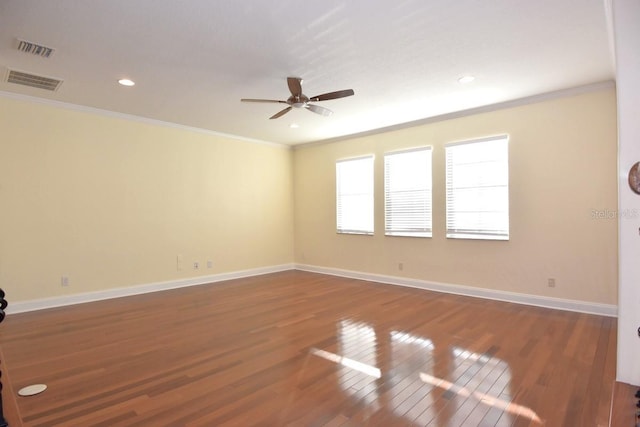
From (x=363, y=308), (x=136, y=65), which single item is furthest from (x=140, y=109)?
(x=363, y=308)

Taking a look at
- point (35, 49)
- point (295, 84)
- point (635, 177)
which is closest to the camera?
point (635, 177)

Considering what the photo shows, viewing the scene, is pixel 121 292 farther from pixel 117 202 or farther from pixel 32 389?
pixel 32 389

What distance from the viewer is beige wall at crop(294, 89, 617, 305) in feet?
13.4

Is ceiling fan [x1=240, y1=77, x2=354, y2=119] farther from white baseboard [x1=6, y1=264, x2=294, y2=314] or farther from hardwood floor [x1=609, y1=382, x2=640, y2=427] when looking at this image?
white baseboard [x1=6, y1=264, x2=294, y2=314]

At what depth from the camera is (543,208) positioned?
4488mm

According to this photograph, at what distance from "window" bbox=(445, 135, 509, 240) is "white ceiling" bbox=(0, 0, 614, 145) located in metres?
0.70

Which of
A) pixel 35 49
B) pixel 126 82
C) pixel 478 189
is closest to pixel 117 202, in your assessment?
pixel 126 82

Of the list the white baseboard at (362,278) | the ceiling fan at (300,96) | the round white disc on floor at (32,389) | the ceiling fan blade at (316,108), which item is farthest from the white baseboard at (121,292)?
the ceiling fan blade at (316,108)

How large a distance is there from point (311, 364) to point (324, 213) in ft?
15.1

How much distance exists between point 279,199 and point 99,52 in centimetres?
465

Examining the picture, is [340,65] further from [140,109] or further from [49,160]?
[49,160]

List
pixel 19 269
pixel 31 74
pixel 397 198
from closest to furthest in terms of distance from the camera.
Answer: pixel 31 74, pixel 19 269, pixel 397 198

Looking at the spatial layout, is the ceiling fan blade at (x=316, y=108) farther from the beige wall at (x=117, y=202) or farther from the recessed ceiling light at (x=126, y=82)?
the beige wall at (x=117, y=202)

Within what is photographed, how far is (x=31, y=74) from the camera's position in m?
3.71
